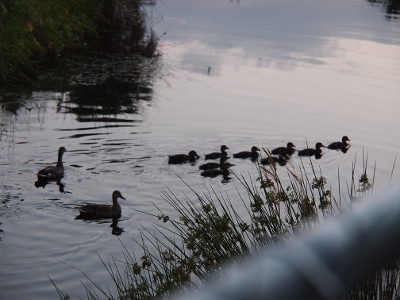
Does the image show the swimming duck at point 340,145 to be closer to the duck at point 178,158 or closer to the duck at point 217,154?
the duck at point 217,154

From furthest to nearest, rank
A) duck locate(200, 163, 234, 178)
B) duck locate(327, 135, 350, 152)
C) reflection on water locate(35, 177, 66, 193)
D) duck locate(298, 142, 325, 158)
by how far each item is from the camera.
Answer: duck locate(327, 135, 350, 152) < duck locate(298, 142, 325, 158) < duck locate(200, 163, 234, 178) < reflection on water locate(35, 177, 66, 193)

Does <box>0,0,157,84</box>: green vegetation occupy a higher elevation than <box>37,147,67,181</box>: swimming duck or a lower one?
higher

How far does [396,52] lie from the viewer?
76.2 ft

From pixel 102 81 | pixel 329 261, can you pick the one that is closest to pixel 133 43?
pixel 102 81

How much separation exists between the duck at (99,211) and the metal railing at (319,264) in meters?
4.11

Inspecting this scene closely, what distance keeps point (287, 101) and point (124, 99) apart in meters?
4.30

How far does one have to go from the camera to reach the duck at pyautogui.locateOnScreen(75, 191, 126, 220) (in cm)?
830

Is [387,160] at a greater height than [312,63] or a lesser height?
lesser

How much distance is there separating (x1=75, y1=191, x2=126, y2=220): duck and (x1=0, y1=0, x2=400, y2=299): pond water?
0.14m

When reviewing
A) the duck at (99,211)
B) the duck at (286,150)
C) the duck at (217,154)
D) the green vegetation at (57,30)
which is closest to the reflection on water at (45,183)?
the duck at (99,211)

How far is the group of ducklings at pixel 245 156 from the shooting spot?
10.7 metres

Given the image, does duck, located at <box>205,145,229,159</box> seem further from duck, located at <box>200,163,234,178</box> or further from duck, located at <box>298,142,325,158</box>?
duck, located at <box>298,142,325,158</box>

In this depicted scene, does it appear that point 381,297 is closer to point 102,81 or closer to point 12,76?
point 12,76

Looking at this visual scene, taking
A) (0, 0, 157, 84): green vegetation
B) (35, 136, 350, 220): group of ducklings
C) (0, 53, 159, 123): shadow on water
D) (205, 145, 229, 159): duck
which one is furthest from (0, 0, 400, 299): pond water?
(0, 0, 157, 84): green vegetation
